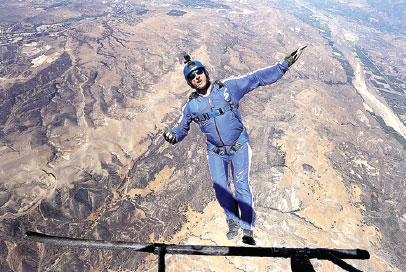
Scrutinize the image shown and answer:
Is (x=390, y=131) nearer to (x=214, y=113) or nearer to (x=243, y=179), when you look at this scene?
(x=243, y=179)

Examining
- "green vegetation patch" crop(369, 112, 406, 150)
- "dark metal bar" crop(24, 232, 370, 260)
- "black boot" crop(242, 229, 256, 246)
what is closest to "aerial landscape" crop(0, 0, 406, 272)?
"green vegetation patch" crop(369, 112, 406, 150)

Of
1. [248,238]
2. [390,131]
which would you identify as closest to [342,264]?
[248,238]

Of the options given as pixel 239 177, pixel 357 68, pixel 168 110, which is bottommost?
pixel 357 68

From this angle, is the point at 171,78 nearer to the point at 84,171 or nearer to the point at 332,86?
the point at 84,171

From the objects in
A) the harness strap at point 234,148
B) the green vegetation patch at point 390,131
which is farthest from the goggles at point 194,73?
the green vegetation patch at point 390,131

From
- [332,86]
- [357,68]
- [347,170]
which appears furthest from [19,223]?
[357,68]

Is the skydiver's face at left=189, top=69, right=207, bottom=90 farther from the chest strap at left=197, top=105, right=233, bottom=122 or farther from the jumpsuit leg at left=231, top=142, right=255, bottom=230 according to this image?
the jumpsuit leg at left=231, top=142, right=255, bottom=230

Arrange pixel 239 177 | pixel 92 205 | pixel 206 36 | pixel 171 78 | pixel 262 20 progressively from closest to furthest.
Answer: pixel 239 177 < pixel 92 205 < pixel 171 78 < pixel 206 36 < pixel 262 20
